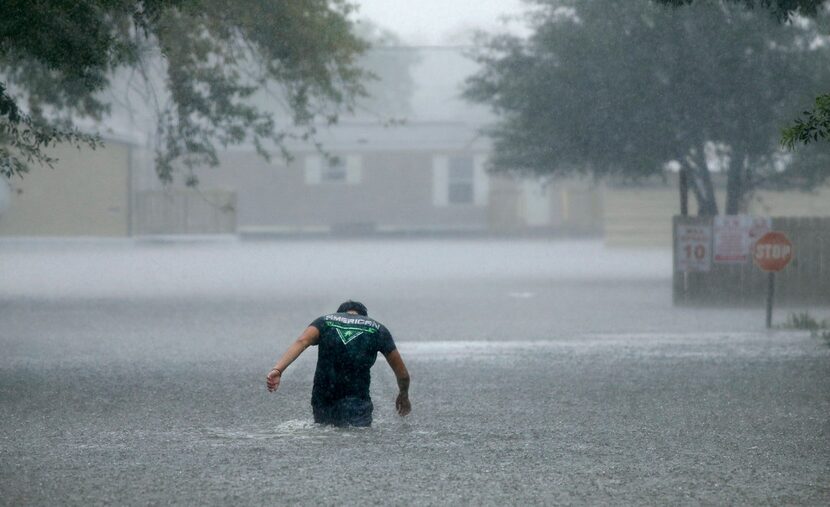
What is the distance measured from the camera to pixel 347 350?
938cm

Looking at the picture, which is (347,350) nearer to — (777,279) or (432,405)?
(432,405)

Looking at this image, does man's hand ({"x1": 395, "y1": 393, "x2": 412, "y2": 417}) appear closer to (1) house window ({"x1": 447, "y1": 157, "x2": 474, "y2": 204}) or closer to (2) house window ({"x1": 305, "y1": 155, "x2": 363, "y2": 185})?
(2) house window ({"x1": 305, "y1": 155, "x2": 363, "y2": 185})

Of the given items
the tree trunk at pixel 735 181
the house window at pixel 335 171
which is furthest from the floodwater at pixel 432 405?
the house window at pixel 335 171

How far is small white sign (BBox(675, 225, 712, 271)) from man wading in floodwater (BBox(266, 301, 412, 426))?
13.5 meters

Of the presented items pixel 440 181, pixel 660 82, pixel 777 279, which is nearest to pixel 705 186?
pixel 660 82

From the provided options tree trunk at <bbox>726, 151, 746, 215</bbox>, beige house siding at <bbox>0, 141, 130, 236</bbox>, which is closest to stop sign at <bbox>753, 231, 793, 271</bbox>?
tree trunk at <bbox>726, 151, 746, 215</bbox>

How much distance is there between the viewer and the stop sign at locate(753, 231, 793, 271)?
18.5m

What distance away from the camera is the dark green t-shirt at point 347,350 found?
940 cm

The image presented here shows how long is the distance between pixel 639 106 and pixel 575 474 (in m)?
17.2

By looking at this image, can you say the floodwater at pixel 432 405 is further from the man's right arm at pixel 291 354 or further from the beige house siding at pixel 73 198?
the beige house siding at pixel 73 198

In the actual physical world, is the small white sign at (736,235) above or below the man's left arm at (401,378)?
above

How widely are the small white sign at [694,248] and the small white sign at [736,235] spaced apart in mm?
141

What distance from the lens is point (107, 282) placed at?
28.8 metres

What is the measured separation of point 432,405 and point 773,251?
926 cm
